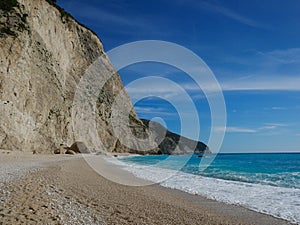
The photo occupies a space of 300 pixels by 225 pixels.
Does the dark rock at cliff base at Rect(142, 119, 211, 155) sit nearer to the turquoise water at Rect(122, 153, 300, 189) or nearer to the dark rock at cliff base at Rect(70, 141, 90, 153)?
the dark rock at cliff base at Rect(70, 141, 90, 153)

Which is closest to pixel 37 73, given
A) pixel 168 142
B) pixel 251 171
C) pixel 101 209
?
pixel 251 171

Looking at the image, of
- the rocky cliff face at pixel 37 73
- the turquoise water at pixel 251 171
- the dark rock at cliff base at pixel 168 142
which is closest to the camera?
the turquoise water at pixel 251 171

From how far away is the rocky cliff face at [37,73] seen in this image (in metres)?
25.6

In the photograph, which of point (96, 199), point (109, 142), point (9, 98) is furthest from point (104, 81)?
point (96, 199)

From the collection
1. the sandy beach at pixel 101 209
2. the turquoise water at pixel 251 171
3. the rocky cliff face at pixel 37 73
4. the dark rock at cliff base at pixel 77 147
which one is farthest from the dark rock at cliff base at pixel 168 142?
the sandy beach at pixel 101 209

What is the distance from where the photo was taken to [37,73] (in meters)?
31.8

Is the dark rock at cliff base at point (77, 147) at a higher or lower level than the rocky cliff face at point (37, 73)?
lower

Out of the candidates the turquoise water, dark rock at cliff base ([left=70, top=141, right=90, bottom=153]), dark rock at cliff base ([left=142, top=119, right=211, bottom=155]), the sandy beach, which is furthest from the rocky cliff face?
dark rock at cliff base ([left=142, top=119, right=211, bottom=155])

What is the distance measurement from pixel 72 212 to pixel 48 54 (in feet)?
110

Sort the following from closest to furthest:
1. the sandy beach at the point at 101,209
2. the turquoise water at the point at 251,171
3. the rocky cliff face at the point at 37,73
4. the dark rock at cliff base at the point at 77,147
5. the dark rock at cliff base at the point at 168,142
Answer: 1. the sandy beach at the point at 101,209
2. the turquoise water at the point at 251,171
3. the rocky cliff face at the point at 37,73
4. the dark rock at cliff base at the point at 77,147
5. the dark rock at cliff base at the point at 168,142

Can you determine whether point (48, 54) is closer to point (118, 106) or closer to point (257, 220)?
point (118, 106)

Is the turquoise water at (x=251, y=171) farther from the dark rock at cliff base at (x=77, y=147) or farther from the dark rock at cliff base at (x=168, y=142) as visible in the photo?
the dark rock at cliff base at (x=168, y=142)

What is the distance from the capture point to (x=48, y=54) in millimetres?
35562

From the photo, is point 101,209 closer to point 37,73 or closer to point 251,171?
point 251,171
